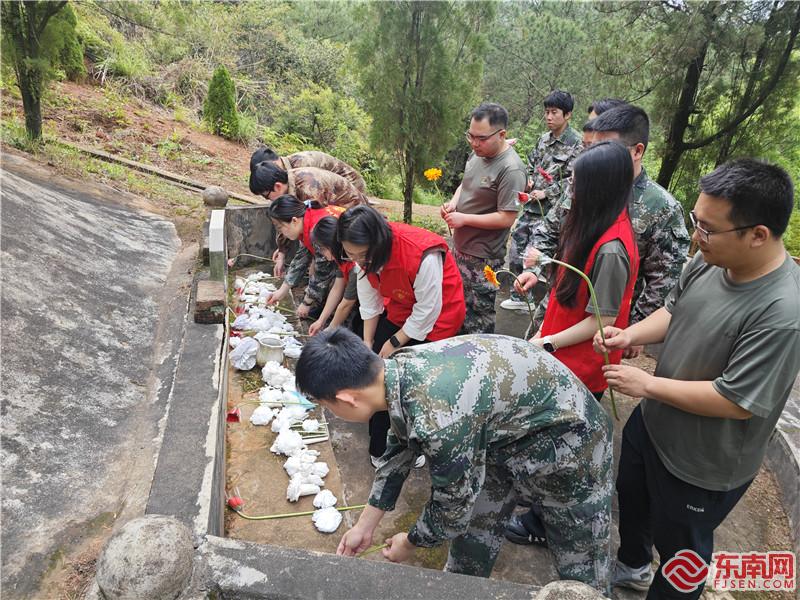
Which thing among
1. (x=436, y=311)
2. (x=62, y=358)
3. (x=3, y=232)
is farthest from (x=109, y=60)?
(x=436, y=311)

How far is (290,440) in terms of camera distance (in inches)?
114

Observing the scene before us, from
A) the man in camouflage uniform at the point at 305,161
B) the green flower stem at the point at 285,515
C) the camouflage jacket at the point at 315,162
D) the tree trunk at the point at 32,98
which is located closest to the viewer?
the green flower stem at the point at 285,515

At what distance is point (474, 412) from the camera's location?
1.44 m

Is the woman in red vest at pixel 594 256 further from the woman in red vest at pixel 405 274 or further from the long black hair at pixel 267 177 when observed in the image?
the long black hair at pixel 267 177

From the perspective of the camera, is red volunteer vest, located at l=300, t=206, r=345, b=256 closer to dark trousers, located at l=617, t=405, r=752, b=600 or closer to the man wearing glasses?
the man wearing glasses

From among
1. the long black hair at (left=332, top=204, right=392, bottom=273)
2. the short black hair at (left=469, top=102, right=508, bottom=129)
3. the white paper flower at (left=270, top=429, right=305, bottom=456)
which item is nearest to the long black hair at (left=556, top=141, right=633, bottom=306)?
the long black hair at (left=332, top=204, right=392, bottom=273)

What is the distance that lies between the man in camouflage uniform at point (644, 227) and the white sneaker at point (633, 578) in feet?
1.11

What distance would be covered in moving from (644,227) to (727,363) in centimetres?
112

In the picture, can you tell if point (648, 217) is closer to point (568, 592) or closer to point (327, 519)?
point (568, 592)

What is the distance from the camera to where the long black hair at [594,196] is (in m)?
1.87

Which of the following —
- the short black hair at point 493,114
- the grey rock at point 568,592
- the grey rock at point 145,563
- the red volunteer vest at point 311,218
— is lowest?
the grey rock at point 145,563

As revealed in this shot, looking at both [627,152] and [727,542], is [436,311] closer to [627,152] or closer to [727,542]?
[627,152]

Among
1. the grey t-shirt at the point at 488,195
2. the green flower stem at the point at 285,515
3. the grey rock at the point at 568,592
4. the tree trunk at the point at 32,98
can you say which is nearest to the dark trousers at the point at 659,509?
the grey rock at the point at 568,592

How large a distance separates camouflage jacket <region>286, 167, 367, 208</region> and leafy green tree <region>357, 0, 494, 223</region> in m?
3.31
